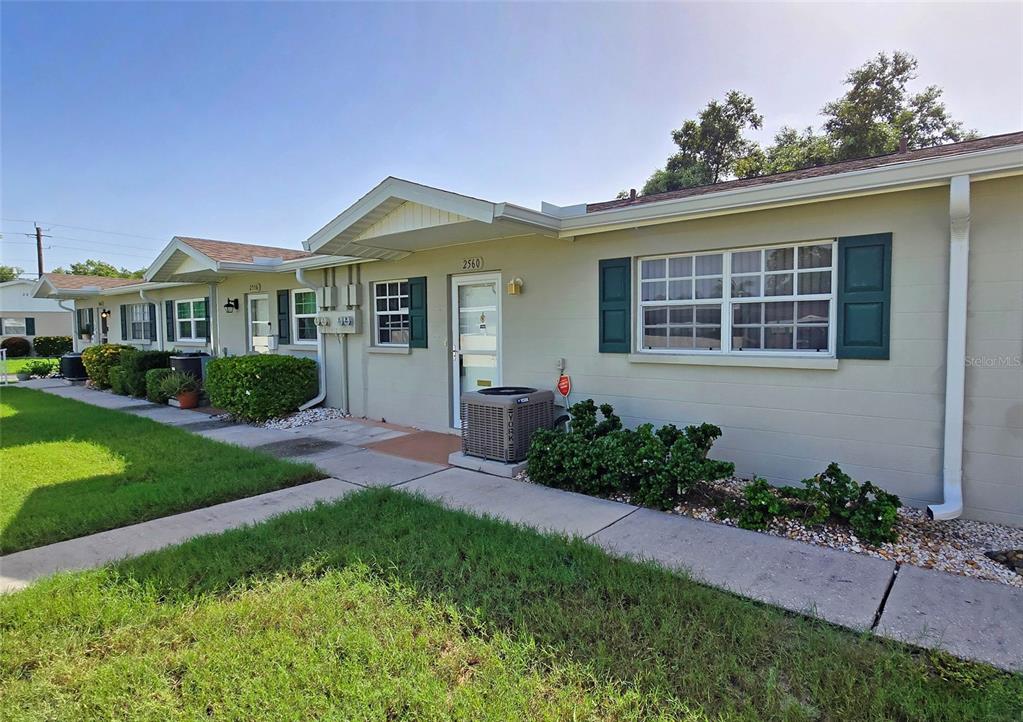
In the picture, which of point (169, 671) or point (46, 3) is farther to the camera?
point (46, 3)

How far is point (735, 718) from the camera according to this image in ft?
7.07

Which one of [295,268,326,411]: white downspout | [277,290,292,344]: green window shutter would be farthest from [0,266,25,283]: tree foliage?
[295,268,326,411]: white downspout

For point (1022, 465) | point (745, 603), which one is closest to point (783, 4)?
point (1022, 465)

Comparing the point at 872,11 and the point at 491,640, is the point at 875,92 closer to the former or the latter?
the point at 872,11

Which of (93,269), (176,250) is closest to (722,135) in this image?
(176,250)

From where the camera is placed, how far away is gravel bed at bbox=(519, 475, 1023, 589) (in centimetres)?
355

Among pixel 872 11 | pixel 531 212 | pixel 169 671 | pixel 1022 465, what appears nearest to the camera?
pixel 169 671

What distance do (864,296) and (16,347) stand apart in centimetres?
3819

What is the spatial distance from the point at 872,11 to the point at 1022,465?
6004 mm

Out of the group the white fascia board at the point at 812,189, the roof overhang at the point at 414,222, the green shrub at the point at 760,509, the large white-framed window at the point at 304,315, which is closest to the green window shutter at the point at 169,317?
the large white-framed window at the point at 304,315

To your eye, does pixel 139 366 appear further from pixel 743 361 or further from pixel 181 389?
pixel 743 361

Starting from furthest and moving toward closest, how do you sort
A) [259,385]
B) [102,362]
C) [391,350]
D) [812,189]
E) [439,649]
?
[102,362]
[259,385]
[391,350]
[812,189]
[439,649]

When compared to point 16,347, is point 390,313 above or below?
above

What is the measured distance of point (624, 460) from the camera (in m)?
4.89
